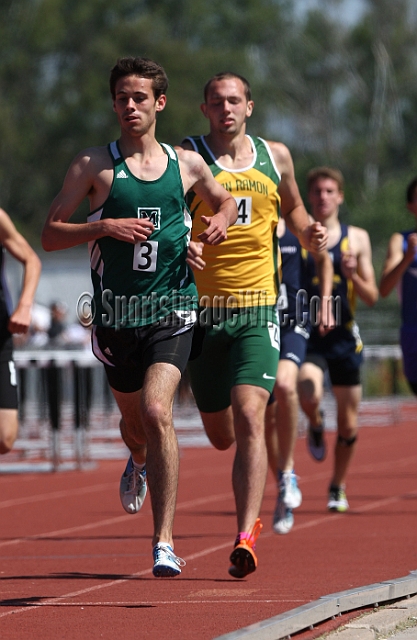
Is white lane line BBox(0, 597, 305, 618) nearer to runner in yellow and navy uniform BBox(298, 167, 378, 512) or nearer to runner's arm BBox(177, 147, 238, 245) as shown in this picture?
runner's arm BBox(177, 147, 238, 245)

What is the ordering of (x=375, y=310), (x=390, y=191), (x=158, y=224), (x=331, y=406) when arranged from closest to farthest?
1. (x=158, y=224)
2. (x=331, y=406)
3. (x=375, y=310)
4. (x=390, y=191)

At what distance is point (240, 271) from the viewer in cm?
660

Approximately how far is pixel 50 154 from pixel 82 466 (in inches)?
1719

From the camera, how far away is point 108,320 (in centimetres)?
583

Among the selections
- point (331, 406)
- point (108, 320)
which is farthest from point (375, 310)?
point (108, 320)

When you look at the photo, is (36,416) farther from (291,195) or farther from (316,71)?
(316,71)

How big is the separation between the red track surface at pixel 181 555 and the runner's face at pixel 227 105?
7.50ft

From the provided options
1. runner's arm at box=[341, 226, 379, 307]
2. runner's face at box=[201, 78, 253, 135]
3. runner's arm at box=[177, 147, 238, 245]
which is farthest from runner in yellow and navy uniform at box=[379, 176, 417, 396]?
runner's arm at box=[177, 147, 238, 245]

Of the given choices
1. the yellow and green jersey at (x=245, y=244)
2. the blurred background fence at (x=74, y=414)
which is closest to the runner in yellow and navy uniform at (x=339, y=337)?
the yellow and green jersey at (x=245, y=244)

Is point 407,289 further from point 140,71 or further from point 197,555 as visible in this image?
point 140,71

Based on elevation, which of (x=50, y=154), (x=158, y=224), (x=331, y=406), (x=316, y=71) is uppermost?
(x=316, y=71)

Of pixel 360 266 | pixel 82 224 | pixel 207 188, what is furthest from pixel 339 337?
pixel 82 224

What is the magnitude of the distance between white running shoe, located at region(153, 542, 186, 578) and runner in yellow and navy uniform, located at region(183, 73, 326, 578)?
38.8 inches

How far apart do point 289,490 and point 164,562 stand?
2.72m
